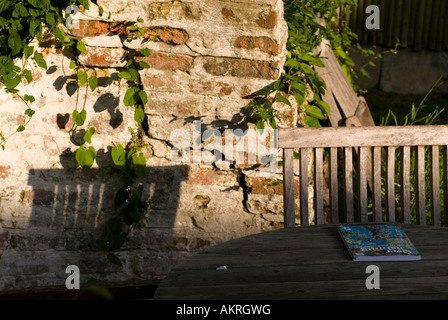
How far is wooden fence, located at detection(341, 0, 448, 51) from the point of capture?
22.2ft

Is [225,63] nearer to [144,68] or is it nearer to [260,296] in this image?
[144,68]

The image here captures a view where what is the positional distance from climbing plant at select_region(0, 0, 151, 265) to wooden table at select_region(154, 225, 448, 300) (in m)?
1.06

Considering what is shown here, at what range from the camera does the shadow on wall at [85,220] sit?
9.68 feet

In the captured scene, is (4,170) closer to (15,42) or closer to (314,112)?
(15,42)

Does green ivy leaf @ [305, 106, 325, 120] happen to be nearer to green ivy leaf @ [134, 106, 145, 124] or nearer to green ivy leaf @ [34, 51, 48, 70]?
green ivy leaf @ [134, 106, 145, 124]

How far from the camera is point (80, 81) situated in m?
2.82

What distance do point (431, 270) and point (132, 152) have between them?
1574mm

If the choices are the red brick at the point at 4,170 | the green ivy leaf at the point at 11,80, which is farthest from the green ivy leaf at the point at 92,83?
the red brick at the point at 4,170

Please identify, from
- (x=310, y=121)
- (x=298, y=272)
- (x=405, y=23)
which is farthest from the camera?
(x=405, y=23)

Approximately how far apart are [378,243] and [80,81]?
5.17 ft

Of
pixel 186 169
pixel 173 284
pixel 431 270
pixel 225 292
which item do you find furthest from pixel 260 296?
pixel 186 169

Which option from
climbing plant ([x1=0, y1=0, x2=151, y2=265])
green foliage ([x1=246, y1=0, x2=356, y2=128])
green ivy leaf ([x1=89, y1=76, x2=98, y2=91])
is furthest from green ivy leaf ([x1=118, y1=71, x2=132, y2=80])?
green foliage ([x1=246, y1=0, x2=356, y2=128])

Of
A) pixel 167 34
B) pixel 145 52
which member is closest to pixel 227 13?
pixel 167 34

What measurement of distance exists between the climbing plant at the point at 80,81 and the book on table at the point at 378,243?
120cm
